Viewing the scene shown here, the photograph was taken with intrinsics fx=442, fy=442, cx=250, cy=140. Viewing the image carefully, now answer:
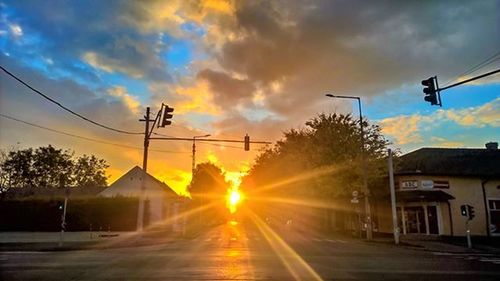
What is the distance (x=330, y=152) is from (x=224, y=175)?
243 ft

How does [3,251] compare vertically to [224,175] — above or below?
below

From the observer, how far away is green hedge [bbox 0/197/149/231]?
42906 millimetres

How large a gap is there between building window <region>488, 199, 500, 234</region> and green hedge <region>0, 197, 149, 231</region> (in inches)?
1264

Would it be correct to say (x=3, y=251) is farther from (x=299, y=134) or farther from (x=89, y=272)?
(x=299, y=134)

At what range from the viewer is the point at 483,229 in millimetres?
35500

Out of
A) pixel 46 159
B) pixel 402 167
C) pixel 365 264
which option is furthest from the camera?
pixel 46 159

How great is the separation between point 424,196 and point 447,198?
1.98 m

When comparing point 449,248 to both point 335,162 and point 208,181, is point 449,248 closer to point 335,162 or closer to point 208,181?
point 335,162

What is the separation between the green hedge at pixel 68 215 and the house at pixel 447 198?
1020 inches

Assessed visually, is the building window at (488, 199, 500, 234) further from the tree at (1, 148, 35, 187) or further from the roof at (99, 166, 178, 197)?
the tree at (1, 148, 35, 187)

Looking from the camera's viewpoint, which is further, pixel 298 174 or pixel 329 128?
pixel 298 174

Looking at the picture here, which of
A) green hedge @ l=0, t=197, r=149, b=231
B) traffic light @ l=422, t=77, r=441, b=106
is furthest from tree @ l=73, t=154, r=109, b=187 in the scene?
traffic light @ l=422, t=77, r=441, b=106

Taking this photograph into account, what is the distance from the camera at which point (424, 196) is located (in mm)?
34281

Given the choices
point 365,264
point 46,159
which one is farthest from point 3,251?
point 46,159
